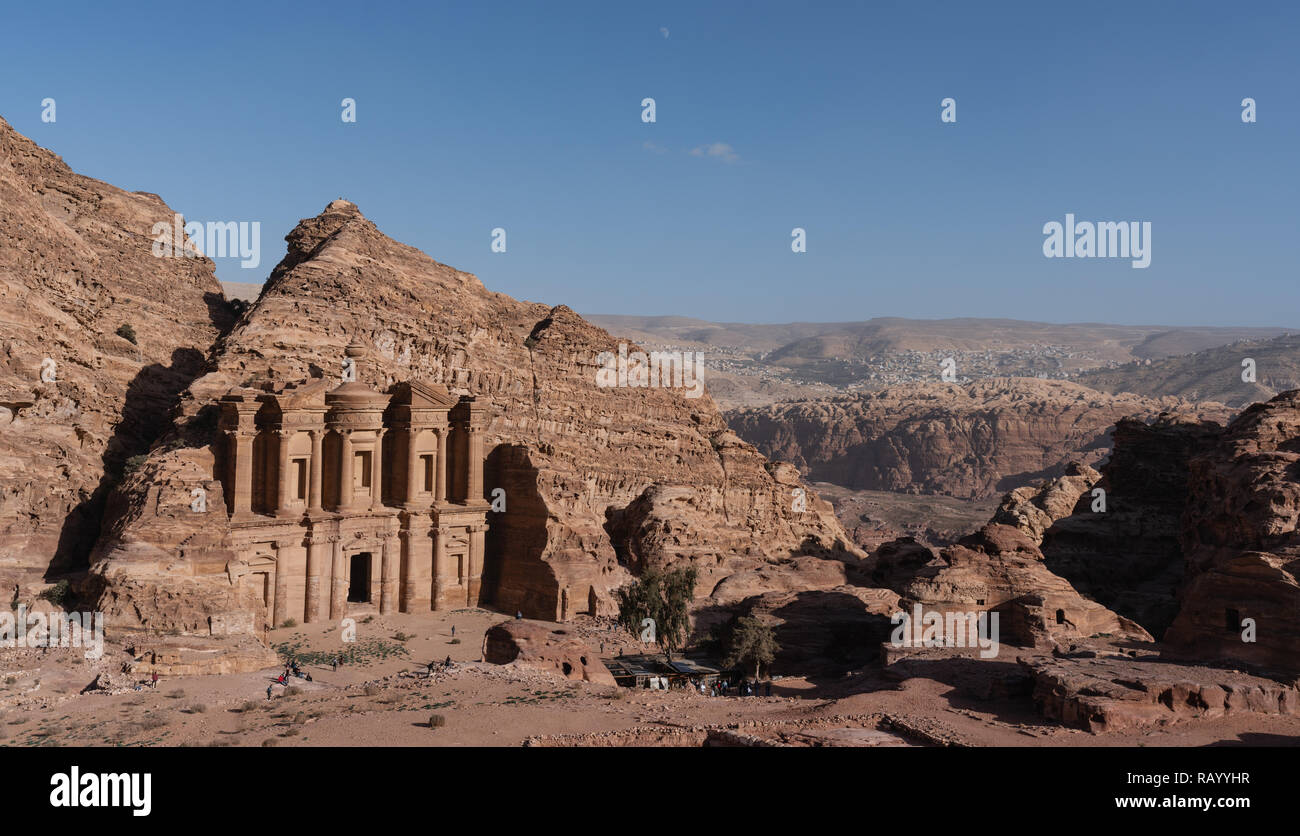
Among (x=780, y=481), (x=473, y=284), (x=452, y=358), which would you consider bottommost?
(x=780, y=481)

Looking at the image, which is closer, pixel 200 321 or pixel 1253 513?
pixel 1253 513

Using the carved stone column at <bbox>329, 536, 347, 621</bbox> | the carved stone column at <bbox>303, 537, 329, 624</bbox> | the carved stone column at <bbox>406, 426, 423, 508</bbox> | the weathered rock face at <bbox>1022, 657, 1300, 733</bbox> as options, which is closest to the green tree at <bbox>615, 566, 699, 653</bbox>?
the carved stone column at <bbox>406, 426, 423, 508</bbox>

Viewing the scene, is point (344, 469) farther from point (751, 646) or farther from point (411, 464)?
point (751, 646)

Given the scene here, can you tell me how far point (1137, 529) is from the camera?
52.0 metres

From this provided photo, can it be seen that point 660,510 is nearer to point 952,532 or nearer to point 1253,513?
point 1253,513

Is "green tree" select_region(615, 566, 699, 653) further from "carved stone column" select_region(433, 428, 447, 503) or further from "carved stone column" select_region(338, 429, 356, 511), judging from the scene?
"carved stone column" select_region(338, 429, 356, 511)

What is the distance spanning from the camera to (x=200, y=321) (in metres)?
52.4

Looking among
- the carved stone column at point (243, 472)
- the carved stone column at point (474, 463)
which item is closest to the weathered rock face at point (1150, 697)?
the carved stone column at point (474, 463)

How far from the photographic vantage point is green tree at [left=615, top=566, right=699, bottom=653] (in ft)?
129

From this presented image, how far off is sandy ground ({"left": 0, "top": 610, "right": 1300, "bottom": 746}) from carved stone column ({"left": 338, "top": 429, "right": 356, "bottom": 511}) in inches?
394

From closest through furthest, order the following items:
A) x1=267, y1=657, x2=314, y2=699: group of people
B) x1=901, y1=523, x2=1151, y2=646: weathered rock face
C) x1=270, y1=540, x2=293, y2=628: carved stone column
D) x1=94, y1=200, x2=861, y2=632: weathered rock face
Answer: x1=267, y1=657, x2=314, y2=699: group of people < x1=94, y1=200, x2=861, y2=632: weathered rock face < x1=901, y1=523, x2=1151, y2=646: weathered rock face < x1=270, y1=540, x2=293, y2=628: carved stone column

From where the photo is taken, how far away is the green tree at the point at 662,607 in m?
39.5

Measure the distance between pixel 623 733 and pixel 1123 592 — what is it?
3526cm

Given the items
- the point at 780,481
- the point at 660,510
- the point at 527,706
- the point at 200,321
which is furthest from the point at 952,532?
the point at 527,706
